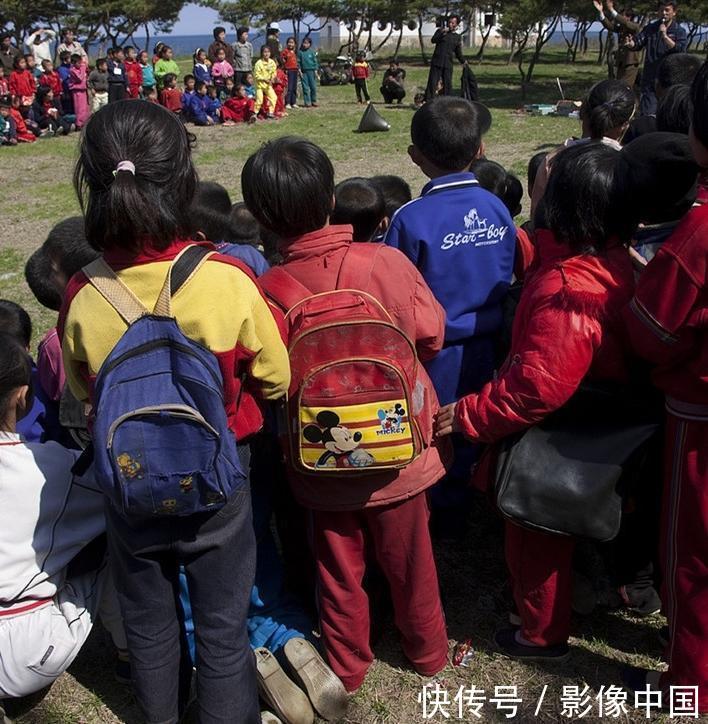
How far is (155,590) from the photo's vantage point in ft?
6.52

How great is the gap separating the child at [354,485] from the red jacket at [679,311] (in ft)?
2.01

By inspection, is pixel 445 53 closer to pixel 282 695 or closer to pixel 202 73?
pixel 202 73

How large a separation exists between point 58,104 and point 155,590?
51.5 ft

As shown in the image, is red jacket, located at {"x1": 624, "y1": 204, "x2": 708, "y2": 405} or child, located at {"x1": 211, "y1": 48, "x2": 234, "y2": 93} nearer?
red jacket, located at {"x1": 624, "y1": 204, "x2": 708, "y2": 405}

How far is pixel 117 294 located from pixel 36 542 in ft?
2.87

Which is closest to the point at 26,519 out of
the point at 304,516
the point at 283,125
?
the point at 304,516

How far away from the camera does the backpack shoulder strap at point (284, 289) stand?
2057 mm

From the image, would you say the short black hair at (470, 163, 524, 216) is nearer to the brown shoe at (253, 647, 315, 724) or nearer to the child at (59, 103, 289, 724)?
the child at (59, 103, 289, 724)

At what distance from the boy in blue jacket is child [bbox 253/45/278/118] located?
14.9m

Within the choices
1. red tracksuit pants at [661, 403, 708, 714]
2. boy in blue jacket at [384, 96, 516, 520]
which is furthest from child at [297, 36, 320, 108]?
red tracksuit pants at [661, 403, 708, 714]

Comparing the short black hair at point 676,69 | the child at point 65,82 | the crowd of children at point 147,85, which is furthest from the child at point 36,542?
the child at point 65,82

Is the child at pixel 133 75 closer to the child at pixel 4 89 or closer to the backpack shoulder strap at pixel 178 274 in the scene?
the child at pixel 4 89

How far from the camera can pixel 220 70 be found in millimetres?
17703

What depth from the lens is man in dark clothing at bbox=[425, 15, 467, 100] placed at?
14508 mm
